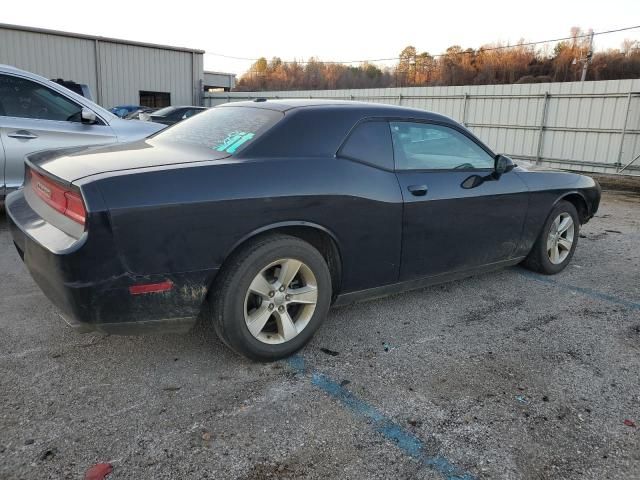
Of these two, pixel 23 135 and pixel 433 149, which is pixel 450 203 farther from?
pixel 23 135

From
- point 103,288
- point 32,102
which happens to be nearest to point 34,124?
point 32,102

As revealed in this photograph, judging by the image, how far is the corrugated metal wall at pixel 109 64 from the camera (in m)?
22.6

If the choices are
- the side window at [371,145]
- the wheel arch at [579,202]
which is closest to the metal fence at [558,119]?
the wheel arch at [579,202]

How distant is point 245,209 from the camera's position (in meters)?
2.72

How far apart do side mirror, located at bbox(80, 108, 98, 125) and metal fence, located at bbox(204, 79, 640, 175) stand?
472 inches

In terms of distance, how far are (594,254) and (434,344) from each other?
339cm

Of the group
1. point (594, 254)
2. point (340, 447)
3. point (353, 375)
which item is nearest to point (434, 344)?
point (353, 375)

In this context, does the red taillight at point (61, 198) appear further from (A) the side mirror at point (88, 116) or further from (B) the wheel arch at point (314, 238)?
(A) the side mirror at point (88, 116)

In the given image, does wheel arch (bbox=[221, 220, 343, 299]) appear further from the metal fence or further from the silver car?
the metal fence

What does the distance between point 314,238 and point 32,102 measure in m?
4.31

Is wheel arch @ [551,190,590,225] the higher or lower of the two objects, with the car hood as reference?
lower

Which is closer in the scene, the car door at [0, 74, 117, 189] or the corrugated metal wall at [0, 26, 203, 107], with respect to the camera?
the car door at [0, 74, 117, 189]

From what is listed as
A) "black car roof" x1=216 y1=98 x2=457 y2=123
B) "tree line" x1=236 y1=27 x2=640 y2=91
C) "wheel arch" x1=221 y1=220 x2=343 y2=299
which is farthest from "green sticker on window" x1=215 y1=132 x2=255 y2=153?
"tree line" x1=236 y1=27 x2=640 y2=91

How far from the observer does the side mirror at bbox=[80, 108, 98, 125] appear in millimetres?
5686
